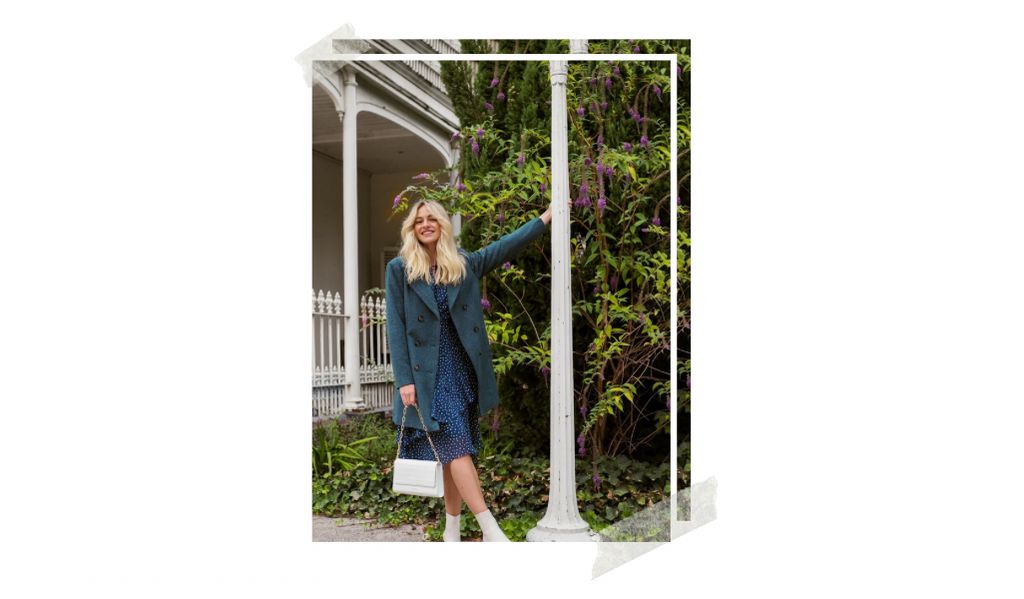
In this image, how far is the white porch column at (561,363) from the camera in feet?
10.9

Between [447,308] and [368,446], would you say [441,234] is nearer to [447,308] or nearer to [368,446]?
[447,308]

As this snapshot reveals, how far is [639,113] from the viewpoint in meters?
4.00

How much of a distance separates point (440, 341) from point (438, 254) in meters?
0.39

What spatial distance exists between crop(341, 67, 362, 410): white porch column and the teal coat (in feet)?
1.50

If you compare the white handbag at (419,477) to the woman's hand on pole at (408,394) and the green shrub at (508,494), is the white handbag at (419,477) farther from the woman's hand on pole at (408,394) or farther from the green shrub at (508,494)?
the green shrub at (508,494)

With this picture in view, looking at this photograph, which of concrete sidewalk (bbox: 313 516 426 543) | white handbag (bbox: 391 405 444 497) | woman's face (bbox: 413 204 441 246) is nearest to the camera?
white handbag (bbox: 391 405 444 497)

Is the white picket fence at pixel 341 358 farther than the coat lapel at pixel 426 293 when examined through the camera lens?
Yes

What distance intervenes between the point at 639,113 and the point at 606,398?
4.99ft

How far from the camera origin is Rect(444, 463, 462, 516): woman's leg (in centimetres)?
343

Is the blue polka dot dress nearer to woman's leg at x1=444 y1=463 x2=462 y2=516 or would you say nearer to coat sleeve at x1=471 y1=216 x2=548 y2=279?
woman's leg at x1=444 y1=463 x2=462 y2=516

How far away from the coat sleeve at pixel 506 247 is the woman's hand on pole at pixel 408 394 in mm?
598

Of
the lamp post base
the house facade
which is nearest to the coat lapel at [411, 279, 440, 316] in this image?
the house facade

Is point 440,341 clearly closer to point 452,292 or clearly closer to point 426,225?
point 452,292

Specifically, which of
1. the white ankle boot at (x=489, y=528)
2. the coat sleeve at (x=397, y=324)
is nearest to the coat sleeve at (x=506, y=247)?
the coat sleeve at (x=397, y=324)
